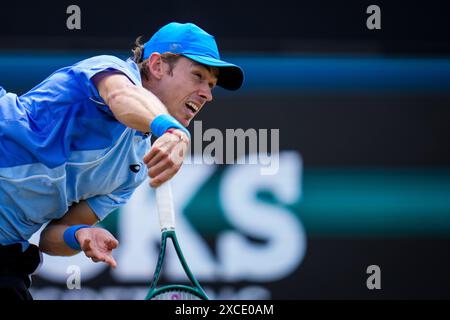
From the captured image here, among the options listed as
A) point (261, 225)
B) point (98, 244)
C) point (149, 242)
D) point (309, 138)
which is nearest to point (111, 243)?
point (98, 244)

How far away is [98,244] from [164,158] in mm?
714

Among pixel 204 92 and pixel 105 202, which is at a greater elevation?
pixel 204 92

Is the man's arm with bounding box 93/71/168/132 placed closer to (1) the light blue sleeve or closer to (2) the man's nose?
(2) the man's nose

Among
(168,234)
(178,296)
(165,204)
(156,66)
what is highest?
(156,66)

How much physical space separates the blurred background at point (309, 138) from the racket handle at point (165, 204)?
8.13 feet

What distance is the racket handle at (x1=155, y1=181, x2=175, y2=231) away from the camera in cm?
307

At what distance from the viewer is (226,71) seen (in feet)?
12.7

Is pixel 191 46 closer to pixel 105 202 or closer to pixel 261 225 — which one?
pixel 105 202

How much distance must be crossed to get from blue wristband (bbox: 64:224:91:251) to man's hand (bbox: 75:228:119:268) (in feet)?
0.50

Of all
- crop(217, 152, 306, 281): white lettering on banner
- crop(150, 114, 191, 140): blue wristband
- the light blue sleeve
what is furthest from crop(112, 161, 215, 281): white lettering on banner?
crop(150, 114, 191, 140): blue wristband

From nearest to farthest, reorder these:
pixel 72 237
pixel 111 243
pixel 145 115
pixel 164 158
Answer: pixel 164 158
pixel 145 115
pixel 111 243
pixel 72 237

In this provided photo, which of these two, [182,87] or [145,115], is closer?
[145,115]

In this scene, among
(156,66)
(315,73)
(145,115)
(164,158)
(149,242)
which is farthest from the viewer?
(315,73)
